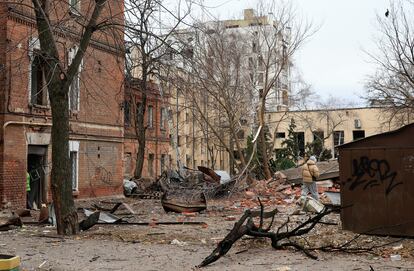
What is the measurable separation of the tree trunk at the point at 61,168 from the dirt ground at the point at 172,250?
0.38m

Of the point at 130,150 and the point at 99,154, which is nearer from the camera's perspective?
the point at 99,154

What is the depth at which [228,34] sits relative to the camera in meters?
34.5

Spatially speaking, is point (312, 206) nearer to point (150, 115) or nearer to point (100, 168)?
point (100, 168)

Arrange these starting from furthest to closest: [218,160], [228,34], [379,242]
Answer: [218,160], [228,34], [379,242]

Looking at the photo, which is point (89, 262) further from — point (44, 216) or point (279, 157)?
point (279, 157)

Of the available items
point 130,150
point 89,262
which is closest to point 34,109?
point 89,262

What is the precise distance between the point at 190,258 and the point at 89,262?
1671mm

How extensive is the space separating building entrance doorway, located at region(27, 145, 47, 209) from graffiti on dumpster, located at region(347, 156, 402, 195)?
12312 mm

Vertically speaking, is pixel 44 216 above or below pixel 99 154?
below

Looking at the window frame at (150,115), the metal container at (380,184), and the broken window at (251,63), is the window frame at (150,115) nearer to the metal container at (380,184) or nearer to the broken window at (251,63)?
the broken window at (251,63)

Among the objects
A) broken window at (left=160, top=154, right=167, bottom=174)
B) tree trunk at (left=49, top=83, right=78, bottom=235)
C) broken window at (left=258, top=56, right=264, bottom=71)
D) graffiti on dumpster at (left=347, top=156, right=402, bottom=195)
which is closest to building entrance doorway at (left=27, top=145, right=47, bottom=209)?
tree trunk at (left=49, top=83, right=78, bottom=235)

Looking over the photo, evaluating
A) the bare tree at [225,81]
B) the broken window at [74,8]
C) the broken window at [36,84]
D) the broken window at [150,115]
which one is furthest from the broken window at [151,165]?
the broken window at [74,8]

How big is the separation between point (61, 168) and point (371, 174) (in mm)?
6714

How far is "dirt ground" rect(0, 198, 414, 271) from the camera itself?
7.80 metres
